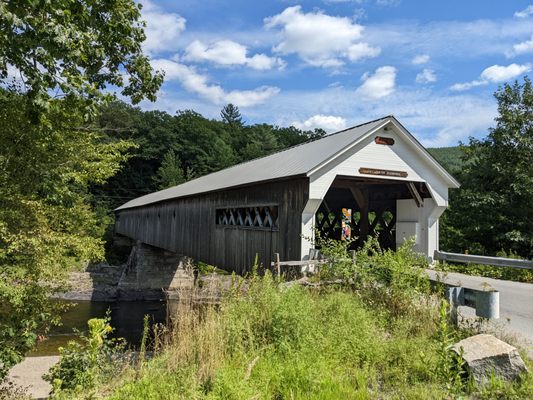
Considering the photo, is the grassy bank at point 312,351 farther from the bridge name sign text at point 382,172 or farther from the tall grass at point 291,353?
the bridge name sign text at point 382,172

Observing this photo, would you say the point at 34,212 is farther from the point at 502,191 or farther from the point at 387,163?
the point at 502,191

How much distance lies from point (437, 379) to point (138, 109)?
62337mm

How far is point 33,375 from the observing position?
26.8 ft

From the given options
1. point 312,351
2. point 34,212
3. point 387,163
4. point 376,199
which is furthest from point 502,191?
point 34,212

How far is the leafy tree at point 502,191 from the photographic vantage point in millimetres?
15102

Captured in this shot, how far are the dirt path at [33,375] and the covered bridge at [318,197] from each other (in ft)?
16.1

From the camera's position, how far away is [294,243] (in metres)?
8.64

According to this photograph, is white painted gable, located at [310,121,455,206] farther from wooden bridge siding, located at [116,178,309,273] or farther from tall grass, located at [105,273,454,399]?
tall grass, located at [105,273,454,399]

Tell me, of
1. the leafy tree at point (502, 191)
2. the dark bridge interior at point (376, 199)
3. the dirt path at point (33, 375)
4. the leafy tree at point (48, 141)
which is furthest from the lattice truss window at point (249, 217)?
the leafy tree at point (502, 191)

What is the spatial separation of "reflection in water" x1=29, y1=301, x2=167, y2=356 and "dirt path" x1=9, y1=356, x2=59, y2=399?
2569 mm

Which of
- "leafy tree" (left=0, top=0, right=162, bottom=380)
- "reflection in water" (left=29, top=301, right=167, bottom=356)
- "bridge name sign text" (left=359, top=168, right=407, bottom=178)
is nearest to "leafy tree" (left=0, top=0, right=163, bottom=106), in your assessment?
"leafy tree" (left=0, top=0, right=162, bottom=380)

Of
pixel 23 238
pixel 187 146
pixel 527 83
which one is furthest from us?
pixel 187 146

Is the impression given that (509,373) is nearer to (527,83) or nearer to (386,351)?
(386,351)

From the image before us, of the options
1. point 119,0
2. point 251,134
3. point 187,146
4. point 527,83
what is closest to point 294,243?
point 119,0
